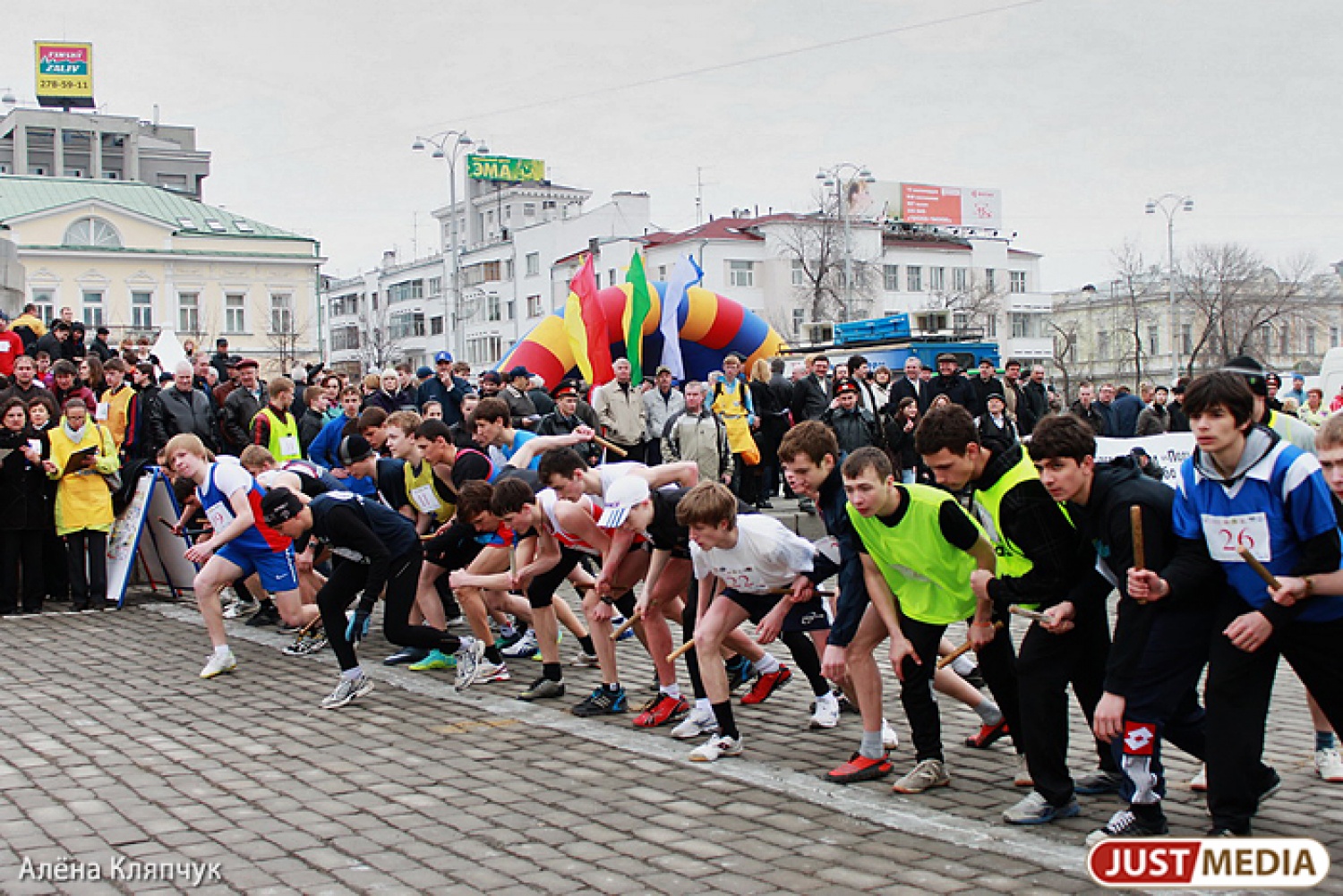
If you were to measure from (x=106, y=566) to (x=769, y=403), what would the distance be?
322 inches

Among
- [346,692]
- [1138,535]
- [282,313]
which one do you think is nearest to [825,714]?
[1138,535]

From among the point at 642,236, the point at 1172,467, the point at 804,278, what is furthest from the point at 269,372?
the point at 1172,467

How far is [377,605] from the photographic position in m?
12.6

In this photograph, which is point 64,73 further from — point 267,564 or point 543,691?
point 543,691

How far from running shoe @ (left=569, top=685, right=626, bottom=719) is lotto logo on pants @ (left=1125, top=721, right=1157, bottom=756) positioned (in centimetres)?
345

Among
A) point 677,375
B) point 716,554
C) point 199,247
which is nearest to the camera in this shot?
point 716,554

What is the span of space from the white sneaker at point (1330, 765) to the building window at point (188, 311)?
66191 millimetres

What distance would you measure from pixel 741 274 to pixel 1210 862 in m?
70.1

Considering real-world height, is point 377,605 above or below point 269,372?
below

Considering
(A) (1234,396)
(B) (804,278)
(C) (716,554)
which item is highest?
(B) (804,278)

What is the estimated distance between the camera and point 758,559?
6.62 metres

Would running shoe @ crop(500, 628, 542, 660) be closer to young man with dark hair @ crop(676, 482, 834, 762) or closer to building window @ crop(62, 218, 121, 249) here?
young man with dark hair @ crop(676, 482, 834, 762)

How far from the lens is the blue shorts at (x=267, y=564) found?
30.5ft

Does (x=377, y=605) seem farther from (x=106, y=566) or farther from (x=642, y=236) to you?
(x=642, y=236)
